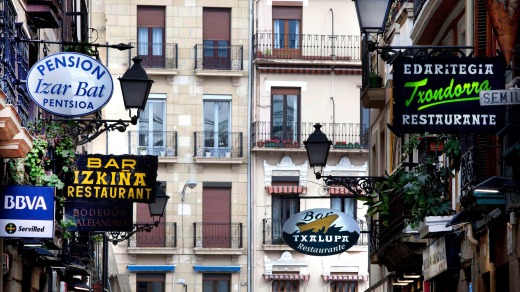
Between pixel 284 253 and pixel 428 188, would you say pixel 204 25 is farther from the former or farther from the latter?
pixel 428 188

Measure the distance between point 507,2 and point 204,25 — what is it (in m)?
33.6

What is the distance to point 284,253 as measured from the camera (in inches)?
1991

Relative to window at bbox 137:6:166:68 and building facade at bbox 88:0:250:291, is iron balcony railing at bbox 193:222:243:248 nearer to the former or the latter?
building facade at bbox 88:0:250:291

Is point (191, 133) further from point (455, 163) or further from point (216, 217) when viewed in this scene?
point (455, 163)

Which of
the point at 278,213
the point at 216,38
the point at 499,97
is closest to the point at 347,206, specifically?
the point at 278,213

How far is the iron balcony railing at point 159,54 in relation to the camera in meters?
51.0

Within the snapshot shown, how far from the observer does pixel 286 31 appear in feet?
169

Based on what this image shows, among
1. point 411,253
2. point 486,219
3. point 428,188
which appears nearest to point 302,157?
point 411,253

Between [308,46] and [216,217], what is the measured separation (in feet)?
20.4

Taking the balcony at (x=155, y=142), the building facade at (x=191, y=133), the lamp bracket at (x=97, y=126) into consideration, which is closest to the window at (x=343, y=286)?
the building facade at (x=191, y=133)

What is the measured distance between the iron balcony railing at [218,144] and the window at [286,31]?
306 cm

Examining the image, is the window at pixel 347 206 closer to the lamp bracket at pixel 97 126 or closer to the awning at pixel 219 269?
the awning at pixel 219 269

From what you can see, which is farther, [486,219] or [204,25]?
[204,25]

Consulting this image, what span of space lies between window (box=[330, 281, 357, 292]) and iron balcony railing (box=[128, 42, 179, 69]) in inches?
339
